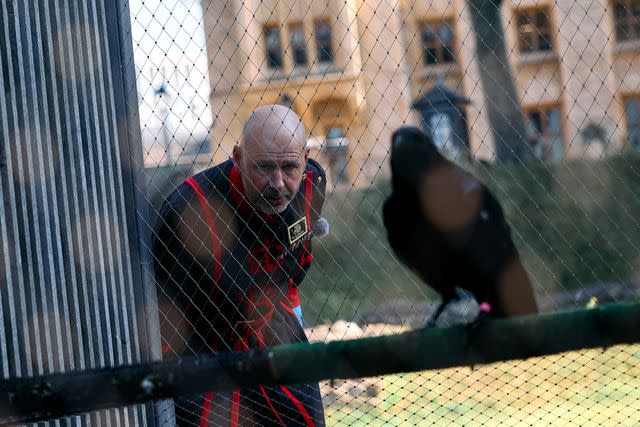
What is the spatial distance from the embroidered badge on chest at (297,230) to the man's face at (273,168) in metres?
0.12

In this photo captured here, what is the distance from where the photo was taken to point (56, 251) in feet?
9.87

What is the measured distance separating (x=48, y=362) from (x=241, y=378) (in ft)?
4.00

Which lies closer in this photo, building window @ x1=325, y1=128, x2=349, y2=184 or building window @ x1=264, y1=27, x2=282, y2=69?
building window @ x1=264, y1=27, x2=282, y2=69

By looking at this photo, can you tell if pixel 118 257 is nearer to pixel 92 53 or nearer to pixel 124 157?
pixel 124 157

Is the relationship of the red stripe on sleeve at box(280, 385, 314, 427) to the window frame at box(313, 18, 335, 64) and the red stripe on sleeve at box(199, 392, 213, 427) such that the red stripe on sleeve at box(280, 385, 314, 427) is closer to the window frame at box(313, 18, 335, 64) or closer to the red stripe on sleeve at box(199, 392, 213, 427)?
the red stripe on sleeve at box(199, 392, 213, 427)

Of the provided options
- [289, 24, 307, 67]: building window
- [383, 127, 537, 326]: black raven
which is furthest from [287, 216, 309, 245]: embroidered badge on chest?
[289, 24, 307, 67]: building window

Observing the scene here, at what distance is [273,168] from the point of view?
3203 mm

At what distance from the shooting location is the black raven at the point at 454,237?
3061 mm

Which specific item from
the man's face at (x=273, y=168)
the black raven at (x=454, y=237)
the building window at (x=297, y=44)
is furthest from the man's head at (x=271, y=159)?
the building window at (x=297, y=44)

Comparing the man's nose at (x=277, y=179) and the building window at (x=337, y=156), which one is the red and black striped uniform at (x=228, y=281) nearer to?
the man's nose at (x=277, y=179)

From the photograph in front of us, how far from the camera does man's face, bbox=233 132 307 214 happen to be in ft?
10.5

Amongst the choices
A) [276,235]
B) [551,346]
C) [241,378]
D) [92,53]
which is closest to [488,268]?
[276,235]

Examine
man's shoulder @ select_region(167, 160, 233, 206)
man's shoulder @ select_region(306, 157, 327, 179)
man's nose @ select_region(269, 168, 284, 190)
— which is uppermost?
man's shoulder @ select_region(306, 157, 327, 179)

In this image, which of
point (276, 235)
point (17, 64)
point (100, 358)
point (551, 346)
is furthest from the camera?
point (276, 235)
